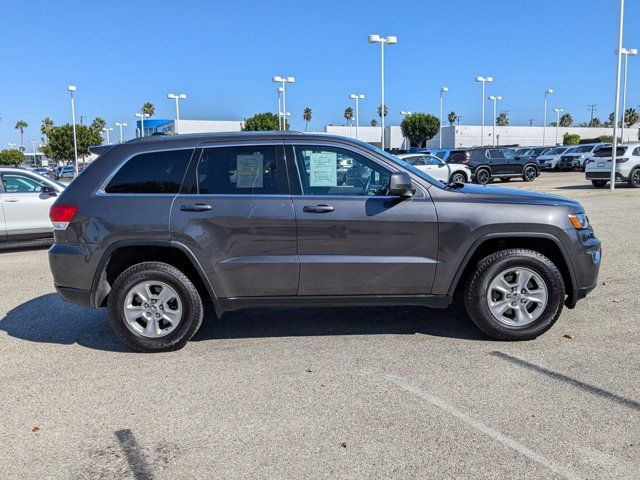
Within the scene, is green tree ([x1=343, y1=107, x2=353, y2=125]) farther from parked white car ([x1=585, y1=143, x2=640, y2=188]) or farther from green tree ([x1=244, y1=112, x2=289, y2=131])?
parked white car ([x1=585, y1=143, x2=640, y2=188])

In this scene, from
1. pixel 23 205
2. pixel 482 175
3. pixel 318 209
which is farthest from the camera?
pixel 482 175

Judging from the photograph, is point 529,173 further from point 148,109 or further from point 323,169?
point 148,109

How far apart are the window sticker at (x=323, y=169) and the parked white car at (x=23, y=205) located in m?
7.47

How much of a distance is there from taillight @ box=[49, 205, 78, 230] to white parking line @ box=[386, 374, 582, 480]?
2.96m

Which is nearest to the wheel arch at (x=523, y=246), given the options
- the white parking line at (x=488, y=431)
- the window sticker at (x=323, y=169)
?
the white parking line at (x=488, y=431)

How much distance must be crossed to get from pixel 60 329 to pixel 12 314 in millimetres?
976

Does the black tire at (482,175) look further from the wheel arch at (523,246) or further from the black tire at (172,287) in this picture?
the black tire at (172,287)

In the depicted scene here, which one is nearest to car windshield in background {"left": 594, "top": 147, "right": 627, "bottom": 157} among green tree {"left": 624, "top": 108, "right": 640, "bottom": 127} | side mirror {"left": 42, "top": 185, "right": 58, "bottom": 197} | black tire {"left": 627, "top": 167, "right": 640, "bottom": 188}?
black tire {"left": 627, "top": 167, "right": 640, "bottom": 188}

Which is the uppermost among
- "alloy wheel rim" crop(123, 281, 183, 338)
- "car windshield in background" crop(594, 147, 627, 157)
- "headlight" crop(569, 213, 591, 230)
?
"car windshield in background" crop(594, 147, 627, 157)

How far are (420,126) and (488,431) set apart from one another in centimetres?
7284

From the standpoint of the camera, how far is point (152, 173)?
16.5 feet

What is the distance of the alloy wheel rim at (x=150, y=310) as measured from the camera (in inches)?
194

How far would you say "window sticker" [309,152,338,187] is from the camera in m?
4.98

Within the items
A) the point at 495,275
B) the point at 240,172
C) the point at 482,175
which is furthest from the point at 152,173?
the point at 482,175
